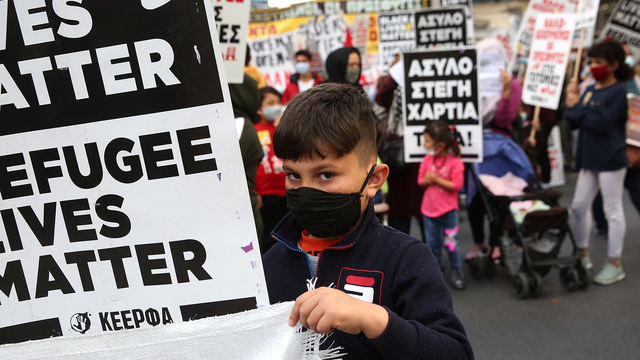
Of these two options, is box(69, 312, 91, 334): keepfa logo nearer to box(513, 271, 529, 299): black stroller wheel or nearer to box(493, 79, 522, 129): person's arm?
box(513, 271, 529, 299): black stroller wheel

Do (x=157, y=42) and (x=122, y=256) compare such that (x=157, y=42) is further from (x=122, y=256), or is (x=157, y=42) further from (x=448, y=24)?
(x=448, y=24)

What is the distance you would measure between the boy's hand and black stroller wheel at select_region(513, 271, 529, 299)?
4.16 metres

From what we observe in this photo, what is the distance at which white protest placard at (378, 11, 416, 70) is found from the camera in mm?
9289

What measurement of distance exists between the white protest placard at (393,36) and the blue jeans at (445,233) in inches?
185

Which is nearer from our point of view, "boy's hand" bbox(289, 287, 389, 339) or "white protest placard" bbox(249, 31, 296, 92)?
"boy's hand" bbox(289, 287, 389, 339)

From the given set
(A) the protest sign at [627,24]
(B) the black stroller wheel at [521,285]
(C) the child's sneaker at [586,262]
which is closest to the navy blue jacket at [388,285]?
(B) the black stroller wheel at [521,285]

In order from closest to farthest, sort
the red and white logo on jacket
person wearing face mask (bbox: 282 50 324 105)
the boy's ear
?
the red and white logo on jacket, the boy's ear, person wearing face mask (bbox: 282 50 324 105)

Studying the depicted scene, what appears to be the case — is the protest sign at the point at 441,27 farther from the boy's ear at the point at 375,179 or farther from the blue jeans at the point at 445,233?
the boy's ear at the point at 375,179


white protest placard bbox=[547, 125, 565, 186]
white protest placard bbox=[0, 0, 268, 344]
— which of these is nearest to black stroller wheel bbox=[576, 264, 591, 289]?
white protest placard bbox=[0, 0, 268, 344]

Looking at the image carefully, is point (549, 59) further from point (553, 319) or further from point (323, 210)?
point (323, 210)

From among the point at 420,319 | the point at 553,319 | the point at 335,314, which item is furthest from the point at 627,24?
the point at 335,314

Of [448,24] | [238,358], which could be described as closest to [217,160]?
[238,358]

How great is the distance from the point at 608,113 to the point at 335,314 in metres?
4.78

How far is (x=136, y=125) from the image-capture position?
47.9 inches
